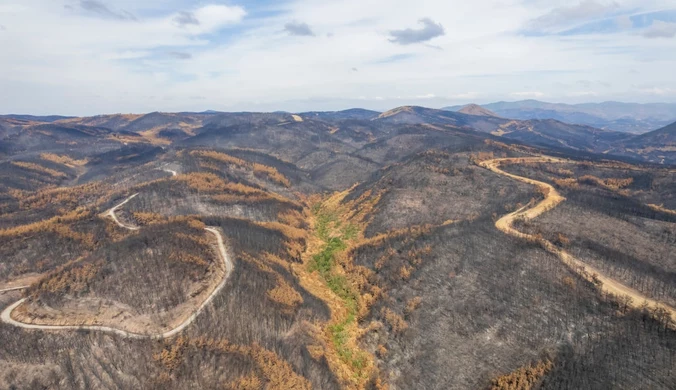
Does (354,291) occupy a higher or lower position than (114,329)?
lower

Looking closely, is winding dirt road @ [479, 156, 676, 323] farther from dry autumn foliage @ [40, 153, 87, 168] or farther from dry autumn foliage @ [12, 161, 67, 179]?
dry autumn foliage @ [40, 153, 87, 168]

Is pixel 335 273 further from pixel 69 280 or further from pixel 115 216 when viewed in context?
pixel 115 216

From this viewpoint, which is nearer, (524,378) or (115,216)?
(524,378)

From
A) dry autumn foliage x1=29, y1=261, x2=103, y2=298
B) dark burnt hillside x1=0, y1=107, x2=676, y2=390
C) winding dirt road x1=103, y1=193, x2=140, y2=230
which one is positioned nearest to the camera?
dark burnt hillside x1=0, y1=107, x2=676, y2=390

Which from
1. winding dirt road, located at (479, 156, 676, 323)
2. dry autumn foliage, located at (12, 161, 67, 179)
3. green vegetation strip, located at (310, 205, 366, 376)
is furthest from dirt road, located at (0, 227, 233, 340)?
dry autumn foliage, located at (12, 161, 67, 179)

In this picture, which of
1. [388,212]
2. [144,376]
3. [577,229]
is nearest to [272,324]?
[144,376]

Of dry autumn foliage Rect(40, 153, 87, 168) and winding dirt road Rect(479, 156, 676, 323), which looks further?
dry autumn foliage Rect(40, 153, 87, 168)

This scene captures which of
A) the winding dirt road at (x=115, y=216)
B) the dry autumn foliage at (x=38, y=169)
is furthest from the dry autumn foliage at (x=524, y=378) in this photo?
the dry autumn foliage at (x=38, y=169)

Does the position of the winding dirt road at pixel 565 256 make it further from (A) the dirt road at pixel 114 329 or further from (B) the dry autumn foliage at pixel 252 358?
(A) the dirt road at pixel 114 329

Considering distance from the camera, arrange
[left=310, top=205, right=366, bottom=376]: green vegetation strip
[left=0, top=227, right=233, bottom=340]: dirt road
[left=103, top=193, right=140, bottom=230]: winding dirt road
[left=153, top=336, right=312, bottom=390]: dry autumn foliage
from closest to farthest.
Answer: [left=153, top=336, right=312, bottom=390]: dry autumn foliage
[left=0, top=227, right=233, bottom=340]: dirt road
[left=310, top=205, right=366, bottom=376]: green vegetation strip
[left=103, top=193, right=140, bottom=230]: winding dirt road

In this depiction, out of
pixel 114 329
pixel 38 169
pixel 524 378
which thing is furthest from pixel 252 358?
pixel 38 169

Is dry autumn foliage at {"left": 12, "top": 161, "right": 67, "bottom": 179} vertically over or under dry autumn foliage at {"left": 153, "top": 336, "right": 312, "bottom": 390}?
over

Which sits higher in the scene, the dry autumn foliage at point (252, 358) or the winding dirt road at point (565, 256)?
the winding dirt road at point (565, 256)
